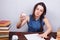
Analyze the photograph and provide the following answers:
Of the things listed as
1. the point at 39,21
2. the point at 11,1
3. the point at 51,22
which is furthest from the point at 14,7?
the point at 51,22

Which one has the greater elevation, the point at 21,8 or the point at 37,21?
the point at 21,8

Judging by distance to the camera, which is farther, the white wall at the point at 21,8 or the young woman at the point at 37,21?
the white wall at the point at 21,8

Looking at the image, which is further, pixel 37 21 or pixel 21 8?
pixel 21 8

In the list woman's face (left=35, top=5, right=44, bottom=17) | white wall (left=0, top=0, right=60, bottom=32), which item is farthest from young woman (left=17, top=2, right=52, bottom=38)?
white wall (left=0, top=0, right=60, bottom=32)

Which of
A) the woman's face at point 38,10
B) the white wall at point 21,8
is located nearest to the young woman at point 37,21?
the woman's face at point 38,10

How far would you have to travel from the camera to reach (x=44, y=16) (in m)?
2.05

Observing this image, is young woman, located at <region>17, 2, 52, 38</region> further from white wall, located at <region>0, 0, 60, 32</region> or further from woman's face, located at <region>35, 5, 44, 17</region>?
white wall, located at <region>0, 0, 60, 32</region>

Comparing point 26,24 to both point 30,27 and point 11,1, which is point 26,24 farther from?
point 11,1

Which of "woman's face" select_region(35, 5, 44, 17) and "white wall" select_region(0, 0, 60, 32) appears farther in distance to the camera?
"white wall" select_region(0, 0, 60, 32)

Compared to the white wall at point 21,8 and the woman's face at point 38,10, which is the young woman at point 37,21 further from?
the white wall at point 21,8

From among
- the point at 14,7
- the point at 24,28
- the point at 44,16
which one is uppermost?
the point at 14,7

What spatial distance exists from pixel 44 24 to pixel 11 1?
1.91 feet

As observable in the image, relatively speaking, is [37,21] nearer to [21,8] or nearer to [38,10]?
[38,10]

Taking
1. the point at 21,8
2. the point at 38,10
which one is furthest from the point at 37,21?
the point at 21,8
